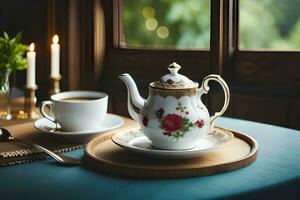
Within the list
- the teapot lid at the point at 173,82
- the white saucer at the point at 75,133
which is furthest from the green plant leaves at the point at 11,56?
the teapot lid at the point at 173,82

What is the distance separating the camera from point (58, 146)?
3.34ft

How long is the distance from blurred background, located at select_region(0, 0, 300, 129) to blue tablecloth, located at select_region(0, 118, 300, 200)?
3.17 feet

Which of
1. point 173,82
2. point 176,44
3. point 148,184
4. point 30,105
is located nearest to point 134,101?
point 173,82

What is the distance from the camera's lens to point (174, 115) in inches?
34.7

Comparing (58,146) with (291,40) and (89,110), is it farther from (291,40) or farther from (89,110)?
(291,40)

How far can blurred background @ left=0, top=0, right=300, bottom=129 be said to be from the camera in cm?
184

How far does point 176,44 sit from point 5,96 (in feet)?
3.20

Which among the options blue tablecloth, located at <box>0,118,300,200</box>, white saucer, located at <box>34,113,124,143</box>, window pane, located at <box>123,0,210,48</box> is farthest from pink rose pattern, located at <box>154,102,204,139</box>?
window pane, located at <box>123,0,210,48</box>

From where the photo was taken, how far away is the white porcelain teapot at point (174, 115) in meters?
0.88

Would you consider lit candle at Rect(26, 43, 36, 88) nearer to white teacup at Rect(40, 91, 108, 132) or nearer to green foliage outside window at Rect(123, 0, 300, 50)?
white teacup at Rect(40, 91, 108, 132)

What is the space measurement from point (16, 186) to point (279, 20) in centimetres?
139

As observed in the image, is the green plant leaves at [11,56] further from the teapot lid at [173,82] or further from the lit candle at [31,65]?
the teapot lid at [173,82]

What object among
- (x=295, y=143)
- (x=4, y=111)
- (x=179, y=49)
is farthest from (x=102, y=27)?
(x=295, y=143)

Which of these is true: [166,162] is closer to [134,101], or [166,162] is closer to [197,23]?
[134,101]
